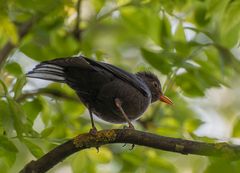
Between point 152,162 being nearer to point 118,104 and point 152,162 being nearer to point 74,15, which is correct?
point 118,104

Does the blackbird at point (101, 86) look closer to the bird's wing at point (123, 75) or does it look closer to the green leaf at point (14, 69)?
the bird's wing at point (123, 75)

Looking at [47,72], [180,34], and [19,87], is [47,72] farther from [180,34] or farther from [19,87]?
[180,34]

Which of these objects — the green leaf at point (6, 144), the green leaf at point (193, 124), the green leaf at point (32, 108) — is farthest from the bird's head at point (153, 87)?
the green leaf at point (6, 144)

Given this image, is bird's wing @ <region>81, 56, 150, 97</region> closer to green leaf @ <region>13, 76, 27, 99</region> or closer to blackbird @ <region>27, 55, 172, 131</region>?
blackbird @ <region>27, 55, 172, 131</region>

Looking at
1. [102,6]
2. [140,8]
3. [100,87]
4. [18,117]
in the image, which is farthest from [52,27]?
[18,117]

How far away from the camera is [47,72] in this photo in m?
3.73

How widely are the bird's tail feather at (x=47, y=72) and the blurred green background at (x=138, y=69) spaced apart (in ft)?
0.45

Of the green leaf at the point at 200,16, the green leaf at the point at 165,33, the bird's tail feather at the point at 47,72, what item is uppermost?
the green leaf at the point at 200,16

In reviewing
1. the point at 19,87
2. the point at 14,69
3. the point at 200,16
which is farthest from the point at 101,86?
the point at 200,16

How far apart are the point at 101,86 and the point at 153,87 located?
113 cm

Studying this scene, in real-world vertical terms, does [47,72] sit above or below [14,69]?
above

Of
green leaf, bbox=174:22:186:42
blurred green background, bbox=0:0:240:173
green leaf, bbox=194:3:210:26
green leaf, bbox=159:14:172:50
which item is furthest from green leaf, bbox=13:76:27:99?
green leaf, bbox=194:3:210:26

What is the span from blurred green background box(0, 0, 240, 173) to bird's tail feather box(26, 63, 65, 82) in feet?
0.45

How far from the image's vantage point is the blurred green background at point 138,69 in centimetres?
338
